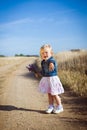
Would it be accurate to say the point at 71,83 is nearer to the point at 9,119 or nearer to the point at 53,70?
the point at 53,70

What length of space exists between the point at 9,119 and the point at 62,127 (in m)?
1.34

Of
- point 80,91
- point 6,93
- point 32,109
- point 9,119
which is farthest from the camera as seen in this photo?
point 6,93

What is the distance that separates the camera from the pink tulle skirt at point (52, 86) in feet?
18.9

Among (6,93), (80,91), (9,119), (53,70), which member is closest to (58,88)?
(53,70)

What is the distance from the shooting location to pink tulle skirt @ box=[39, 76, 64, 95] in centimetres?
577

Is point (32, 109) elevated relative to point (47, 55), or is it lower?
lower

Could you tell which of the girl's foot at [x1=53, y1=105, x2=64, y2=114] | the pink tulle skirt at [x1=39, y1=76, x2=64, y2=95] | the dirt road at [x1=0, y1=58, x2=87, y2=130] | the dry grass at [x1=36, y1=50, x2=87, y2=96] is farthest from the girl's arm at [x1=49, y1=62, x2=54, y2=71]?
the dry grass at [x1=36, y1=50, x2=87, y2=96]

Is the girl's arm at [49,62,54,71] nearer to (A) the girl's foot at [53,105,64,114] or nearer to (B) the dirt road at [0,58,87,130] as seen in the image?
Answer: (A) the girl's foot at [53,105,64,114]

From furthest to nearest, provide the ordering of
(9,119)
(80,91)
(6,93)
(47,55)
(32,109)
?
(6,93) → (80,91) → (32,109) → (47,55) → (9,119)

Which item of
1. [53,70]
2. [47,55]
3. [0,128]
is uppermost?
[47,55]

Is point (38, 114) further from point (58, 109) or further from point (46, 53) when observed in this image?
point (46, 53)

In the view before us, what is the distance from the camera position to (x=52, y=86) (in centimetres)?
579

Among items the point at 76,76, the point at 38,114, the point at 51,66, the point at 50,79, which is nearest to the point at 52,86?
the point at 50,79

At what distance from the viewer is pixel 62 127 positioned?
4848mm
